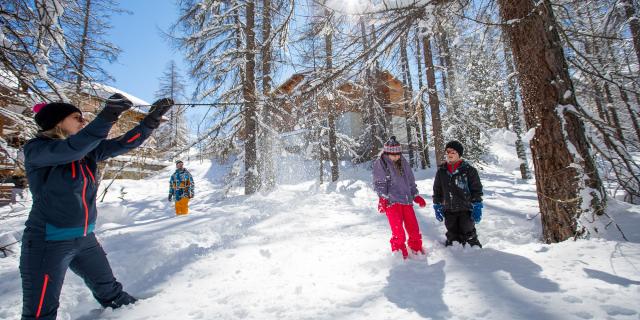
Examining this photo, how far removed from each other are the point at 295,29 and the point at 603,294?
4.47 meters

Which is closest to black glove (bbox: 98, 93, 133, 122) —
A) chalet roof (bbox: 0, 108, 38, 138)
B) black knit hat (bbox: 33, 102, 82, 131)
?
black knit hat (bbox: 33, 102, 82, 131)

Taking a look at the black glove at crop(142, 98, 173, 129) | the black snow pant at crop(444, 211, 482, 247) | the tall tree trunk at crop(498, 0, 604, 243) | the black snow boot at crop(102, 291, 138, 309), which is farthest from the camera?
the black snow pant at crop(444, 211, 482, 247)

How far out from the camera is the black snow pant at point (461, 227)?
4070 millimetres

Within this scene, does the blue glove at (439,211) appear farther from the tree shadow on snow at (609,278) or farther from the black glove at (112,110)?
the black glove at (112,110)

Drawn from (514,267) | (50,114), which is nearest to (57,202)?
(50,114)

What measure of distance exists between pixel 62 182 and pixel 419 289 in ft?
9.72

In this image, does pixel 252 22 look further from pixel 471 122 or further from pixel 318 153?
pixel 471 122

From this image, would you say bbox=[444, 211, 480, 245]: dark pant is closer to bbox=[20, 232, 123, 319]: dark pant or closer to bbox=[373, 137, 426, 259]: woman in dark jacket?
bbox=[373, 137, 426, 259]: woman in dark jacket

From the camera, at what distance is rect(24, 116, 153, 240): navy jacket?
2.07 m

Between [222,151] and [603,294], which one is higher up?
[222,151]

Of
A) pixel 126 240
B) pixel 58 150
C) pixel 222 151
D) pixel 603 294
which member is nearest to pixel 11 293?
pixel 126 240

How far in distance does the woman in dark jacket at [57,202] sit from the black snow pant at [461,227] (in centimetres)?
394

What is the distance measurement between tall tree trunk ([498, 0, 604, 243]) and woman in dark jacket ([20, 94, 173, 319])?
425 cm

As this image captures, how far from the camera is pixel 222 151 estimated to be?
466 inches
